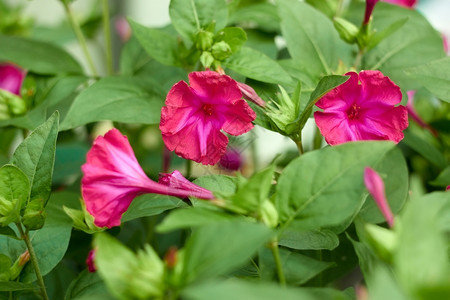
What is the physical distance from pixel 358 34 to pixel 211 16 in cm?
19

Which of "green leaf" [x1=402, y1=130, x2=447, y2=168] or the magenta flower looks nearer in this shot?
the magenta flower

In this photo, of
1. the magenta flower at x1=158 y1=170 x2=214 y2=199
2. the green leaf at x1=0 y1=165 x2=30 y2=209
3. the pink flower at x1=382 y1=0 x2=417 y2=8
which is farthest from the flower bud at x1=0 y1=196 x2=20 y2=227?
the pink flower at x1=382 y1=0 x2=417 y2=8

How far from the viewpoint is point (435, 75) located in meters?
0.60

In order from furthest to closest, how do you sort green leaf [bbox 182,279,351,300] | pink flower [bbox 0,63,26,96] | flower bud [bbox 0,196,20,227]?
1. pink flower [bbox 0,63,26,96]
2. flower bud [bbox 0,196,20,227]
3. green leaf [bbox 182,279,351,300]

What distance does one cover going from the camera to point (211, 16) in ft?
2.36

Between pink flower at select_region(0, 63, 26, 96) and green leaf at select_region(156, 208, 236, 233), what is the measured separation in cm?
66

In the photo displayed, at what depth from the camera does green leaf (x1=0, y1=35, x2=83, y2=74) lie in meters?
0.91

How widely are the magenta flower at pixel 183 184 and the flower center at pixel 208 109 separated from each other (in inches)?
3.6

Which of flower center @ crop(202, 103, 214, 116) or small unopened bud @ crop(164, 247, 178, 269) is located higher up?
small unopened bud @ crop(164, 247, 178, 269)

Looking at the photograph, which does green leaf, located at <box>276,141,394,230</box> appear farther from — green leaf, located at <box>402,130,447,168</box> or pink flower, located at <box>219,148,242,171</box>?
green leaf, located at <box>402,130,447,168</box>

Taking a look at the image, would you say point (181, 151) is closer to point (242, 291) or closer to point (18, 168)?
point (18, 168)

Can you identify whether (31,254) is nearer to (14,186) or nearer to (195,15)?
(14,186)

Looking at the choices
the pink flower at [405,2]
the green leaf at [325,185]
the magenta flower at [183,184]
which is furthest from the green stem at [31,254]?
the pink flower at [405,2]

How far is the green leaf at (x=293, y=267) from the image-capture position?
49 cm
